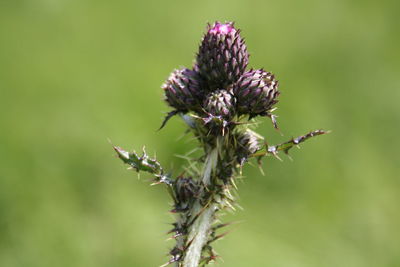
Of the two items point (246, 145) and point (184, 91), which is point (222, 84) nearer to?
point (184, 91)

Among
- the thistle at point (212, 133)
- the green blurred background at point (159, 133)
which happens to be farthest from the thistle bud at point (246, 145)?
the green blurred background at point (159, 133)

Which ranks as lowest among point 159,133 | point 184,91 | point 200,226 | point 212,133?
point 200,226

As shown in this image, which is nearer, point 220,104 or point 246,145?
point 220,104

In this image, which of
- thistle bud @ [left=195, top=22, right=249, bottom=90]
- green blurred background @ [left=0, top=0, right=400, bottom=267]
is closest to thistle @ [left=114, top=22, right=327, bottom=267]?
thistle bud @ [left=195, top=22, right=249, bottom=90]

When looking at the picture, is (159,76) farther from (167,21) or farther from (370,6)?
(370,6)

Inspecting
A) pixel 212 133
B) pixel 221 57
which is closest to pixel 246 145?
pixel 212 133

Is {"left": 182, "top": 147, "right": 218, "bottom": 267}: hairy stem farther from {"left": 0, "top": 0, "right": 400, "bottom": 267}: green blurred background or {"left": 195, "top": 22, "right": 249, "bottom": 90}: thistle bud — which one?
{"left": 0, "top": 0, "right": 400, "bottom": 267}: green blurred background

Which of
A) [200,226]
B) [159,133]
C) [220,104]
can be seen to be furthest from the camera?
[159,133]
